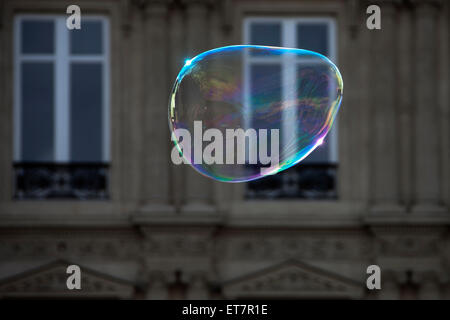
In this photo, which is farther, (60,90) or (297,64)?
(60,90)

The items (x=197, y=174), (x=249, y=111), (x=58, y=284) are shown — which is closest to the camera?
(x=249, y=111)

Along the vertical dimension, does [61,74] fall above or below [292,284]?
above

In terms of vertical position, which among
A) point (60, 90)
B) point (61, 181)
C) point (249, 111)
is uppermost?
point (60, 90)

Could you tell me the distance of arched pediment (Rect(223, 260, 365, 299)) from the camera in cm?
1788

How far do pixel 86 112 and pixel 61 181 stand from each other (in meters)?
1.29

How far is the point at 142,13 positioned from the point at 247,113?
230 inches

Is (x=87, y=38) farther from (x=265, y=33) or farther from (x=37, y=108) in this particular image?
(x=265, y=33)

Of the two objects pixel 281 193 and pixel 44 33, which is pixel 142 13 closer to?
pixel 44 33

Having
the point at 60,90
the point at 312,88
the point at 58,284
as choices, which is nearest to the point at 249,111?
the point at 312,88

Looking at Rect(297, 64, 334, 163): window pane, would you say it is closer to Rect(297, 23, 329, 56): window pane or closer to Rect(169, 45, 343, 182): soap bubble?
Rect(169, 45, 343, 182): soap bubble

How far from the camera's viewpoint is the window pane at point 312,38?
61.5 feet

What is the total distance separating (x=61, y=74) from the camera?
736 inches

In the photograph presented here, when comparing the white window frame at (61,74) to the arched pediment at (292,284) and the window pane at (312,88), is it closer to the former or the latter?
the arched pediment at (292,284)

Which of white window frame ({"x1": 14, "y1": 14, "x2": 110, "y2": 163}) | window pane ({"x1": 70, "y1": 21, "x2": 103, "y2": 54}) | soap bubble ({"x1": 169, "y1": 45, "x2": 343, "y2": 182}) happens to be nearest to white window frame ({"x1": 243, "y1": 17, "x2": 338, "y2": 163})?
white window frame ({"x1": 14, "y1": 14, "x2": 110, "y2": 163})
